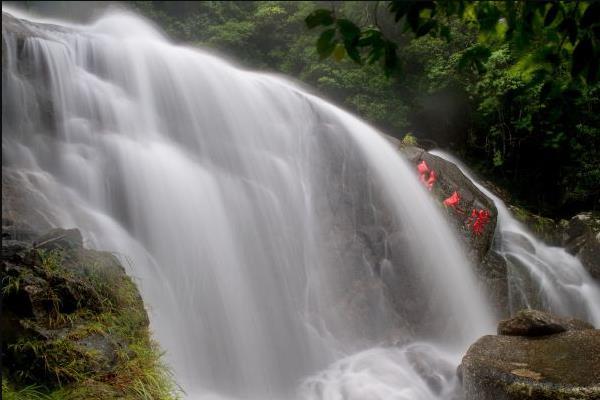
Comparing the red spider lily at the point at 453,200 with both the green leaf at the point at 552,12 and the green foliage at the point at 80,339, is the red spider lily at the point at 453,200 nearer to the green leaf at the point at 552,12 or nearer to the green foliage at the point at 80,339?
the green foliage at the point at 80,339

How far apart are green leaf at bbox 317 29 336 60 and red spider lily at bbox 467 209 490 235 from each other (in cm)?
656

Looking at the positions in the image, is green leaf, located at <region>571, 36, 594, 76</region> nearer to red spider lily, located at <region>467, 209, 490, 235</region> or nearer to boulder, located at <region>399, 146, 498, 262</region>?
boulder, located at <region>399, 146, 498, 262</region>

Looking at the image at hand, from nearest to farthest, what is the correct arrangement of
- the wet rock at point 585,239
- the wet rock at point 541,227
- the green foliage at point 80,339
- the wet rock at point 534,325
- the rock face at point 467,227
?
the green foliage at point 80,339
the wet rock at point 534,325
the rock face at point 467,227
the wet rock at point 585,239
the wet rock at point 541,227

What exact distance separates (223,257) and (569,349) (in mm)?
3822

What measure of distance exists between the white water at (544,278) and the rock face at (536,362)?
2257 millimetres

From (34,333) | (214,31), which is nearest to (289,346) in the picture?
(34,333)

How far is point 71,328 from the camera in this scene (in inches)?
128

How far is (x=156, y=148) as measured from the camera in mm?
6539

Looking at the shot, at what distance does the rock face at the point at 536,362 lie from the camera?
3902mm

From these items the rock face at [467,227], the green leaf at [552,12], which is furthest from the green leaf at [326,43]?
the rock face at [467,227]

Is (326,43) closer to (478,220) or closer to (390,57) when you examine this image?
(390,57)

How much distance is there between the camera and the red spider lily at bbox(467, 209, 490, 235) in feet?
25.3

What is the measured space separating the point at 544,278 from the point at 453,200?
203 centimetres

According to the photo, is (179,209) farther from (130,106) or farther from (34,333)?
(34,333)
